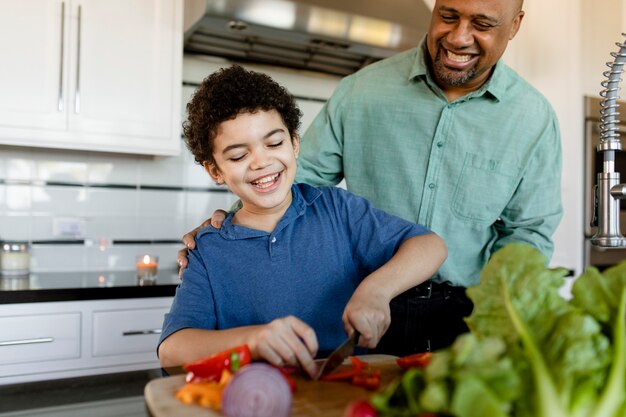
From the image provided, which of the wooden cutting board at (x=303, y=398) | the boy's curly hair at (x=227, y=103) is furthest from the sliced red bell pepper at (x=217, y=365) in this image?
the boy's curly hair at (x=227, y=103)

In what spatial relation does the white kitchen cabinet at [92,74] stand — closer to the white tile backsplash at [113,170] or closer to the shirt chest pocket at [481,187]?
the white tile backsplash at [113,170]

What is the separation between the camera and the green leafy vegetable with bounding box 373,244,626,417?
0.45 meters

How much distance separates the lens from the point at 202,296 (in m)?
1.03

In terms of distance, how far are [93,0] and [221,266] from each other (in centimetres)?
161

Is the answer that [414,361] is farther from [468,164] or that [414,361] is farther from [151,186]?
[151,186]

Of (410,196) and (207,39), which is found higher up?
(207,39)

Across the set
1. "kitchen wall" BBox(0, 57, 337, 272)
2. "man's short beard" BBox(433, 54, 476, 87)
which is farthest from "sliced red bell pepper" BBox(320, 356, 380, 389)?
"kitchen wall" BBox(0, 57, 337, 272)

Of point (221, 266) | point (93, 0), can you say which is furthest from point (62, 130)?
point (221, 266)

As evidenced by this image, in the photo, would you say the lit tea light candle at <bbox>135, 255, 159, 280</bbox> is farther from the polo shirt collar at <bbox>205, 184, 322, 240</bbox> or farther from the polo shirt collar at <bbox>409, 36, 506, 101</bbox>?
the polo shirt collar at <bbox>409, 36, 506, 101</bbox>

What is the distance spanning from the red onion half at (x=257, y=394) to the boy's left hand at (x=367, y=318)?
0.80 ft

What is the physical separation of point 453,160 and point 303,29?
3.69 feet

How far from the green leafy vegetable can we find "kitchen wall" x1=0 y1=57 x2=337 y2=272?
215 cm

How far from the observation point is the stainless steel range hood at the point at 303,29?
A: 2.20m

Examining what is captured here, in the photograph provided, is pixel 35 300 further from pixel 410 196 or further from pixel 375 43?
pixel 375 43
